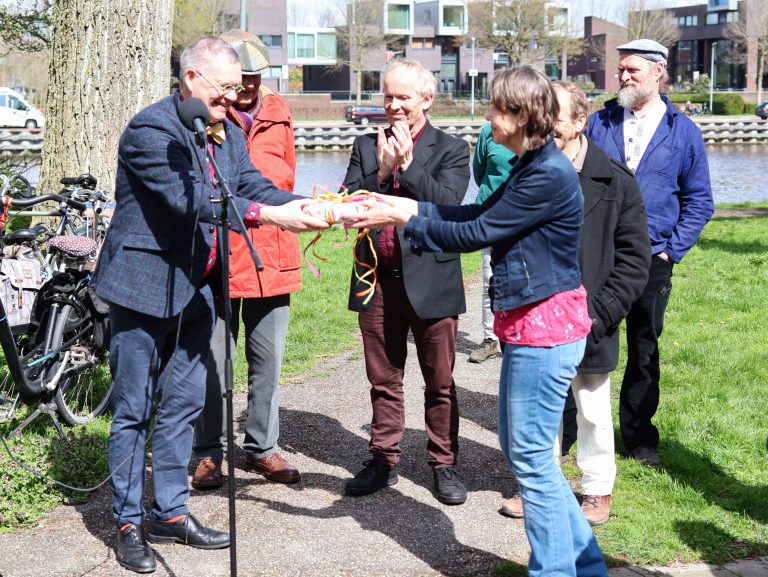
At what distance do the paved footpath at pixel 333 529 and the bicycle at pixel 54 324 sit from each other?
37.2 inches

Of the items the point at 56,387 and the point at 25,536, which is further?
the point at 56,387

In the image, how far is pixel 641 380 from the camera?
5.66 metres

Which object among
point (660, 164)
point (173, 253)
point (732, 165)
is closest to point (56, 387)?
point (173, 253)

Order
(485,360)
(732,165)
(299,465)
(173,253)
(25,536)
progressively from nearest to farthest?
(173,253) < (25,536) < (299,465) < (485,360) < (732,165)

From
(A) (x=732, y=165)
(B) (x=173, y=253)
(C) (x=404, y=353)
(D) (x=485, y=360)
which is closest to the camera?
(B) (x=173, y=253)

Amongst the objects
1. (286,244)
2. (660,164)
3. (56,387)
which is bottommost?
(56,387)

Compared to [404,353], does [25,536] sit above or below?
below

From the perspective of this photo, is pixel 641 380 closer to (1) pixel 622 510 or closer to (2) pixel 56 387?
(1) pixel 622 510

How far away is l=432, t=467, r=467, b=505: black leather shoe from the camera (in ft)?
16.5

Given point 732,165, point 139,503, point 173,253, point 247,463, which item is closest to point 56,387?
point 247,463

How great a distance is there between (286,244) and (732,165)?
104 ft

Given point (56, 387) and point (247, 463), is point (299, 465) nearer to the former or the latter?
point (247, 463)

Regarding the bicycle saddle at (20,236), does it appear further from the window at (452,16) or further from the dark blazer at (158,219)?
the window at (452,16)

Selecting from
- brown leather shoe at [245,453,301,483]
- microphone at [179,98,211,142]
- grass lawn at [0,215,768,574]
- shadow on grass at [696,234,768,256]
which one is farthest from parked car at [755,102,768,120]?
microphone at [179,98,211,142]
